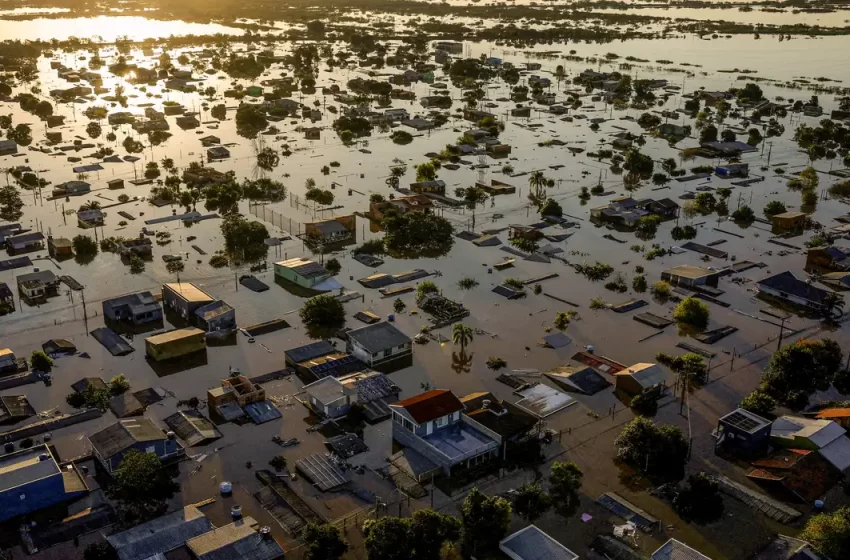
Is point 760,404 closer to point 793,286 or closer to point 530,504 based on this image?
point 530,504

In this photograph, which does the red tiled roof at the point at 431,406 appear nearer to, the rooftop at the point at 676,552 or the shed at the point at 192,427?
the shed at the point at 192,427

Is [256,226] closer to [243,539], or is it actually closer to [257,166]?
[257,166]

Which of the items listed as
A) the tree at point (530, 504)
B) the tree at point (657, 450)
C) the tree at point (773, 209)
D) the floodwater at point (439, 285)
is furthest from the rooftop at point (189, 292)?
the tree at point (773, 209)

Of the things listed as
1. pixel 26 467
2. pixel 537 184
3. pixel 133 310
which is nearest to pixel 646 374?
pixel 26 467

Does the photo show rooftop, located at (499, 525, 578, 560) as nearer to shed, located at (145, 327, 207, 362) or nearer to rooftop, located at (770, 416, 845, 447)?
rooftop, located at (770, 416, 845, 447)

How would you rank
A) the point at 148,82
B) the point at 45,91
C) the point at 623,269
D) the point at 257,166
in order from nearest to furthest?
the point at 623,269 → the point at 257,166 → the point at 45,91 → the point at 148,82

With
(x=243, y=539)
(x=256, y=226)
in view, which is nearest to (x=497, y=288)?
(x=256, y=226)

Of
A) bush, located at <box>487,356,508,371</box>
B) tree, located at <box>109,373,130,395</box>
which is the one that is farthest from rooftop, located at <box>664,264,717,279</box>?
tree, located at <box>109,373,130,395</box>
